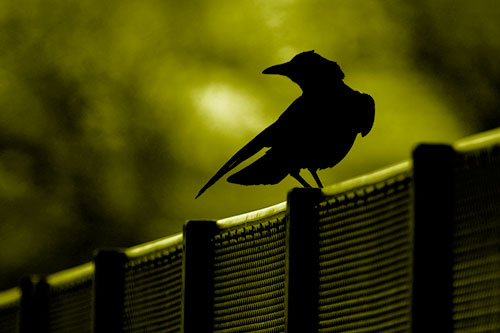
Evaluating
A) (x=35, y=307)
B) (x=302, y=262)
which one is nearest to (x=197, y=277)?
(x=302, y=262)

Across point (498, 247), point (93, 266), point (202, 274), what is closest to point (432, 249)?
point (498, 247)

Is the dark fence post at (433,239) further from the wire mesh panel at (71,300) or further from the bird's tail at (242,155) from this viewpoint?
the wire mesh panel at (71,300)

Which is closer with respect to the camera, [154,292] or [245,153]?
[245,153]

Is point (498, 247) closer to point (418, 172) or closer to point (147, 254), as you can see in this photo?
point (418, 172)

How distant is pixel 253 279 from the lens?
328 centimetres

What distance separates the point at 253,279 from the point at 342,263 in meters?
0.53

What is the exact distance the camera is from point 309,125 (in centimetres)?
378

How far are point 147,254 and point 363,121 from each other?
1.09m

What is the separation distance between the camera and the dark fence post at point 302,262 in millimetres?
2984

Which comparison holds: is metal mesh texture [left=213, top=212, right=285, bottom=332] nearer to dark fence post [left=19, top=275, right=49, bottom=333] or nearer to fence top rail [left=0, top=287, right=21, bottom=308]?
dark fence post [left=19, top=275, right=49, bottom=333]

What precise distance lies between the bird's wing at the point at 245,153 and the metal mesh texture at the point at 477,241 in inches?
49.7

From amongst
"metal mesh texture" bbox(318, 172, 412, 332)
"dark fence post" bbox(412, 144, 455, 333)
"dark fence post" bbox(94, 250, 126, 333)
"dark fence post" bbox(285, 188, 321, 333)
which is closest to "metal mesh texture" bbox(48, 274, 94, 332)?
"dark fence post" bbox(94, 250, 126, 333)

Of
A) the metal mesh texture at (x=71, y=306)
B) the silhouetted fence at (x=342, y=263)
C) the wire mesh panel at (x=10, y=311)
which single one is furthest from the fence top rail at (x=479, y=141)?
the wire mesh panel at (x=10, y=311)

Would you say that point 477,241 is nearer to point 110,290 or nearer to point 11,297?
point 110,290
